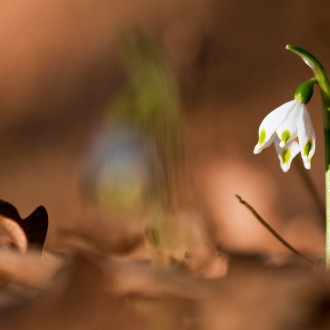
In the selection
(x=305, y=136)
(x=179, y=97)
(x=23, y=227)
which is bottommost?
(x=23, y=227)

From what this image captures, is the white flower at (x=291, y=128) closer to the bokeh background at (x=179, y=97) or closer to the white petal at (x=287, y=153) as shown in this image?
the white petal at (x=287, y=153)

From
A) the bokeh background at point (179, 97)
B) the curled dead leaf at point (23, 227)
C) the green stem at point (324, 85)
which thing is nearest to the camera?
the curled dead leaf at point (23, 227)

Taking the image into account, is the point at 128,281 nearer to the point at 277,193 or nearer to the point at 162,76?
the point at 162,76

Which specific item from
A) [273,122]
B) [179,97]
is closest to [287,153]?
[273,122]

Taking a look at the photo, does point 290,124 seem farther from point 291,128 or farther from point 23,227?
point 23,227

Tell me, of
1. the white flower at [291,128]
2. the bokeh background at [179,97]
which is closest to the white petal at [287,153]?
the white flower at [291,128]

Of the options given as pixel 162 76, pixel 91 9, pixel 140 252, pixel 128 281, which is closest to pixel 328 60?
pixel 91 9
